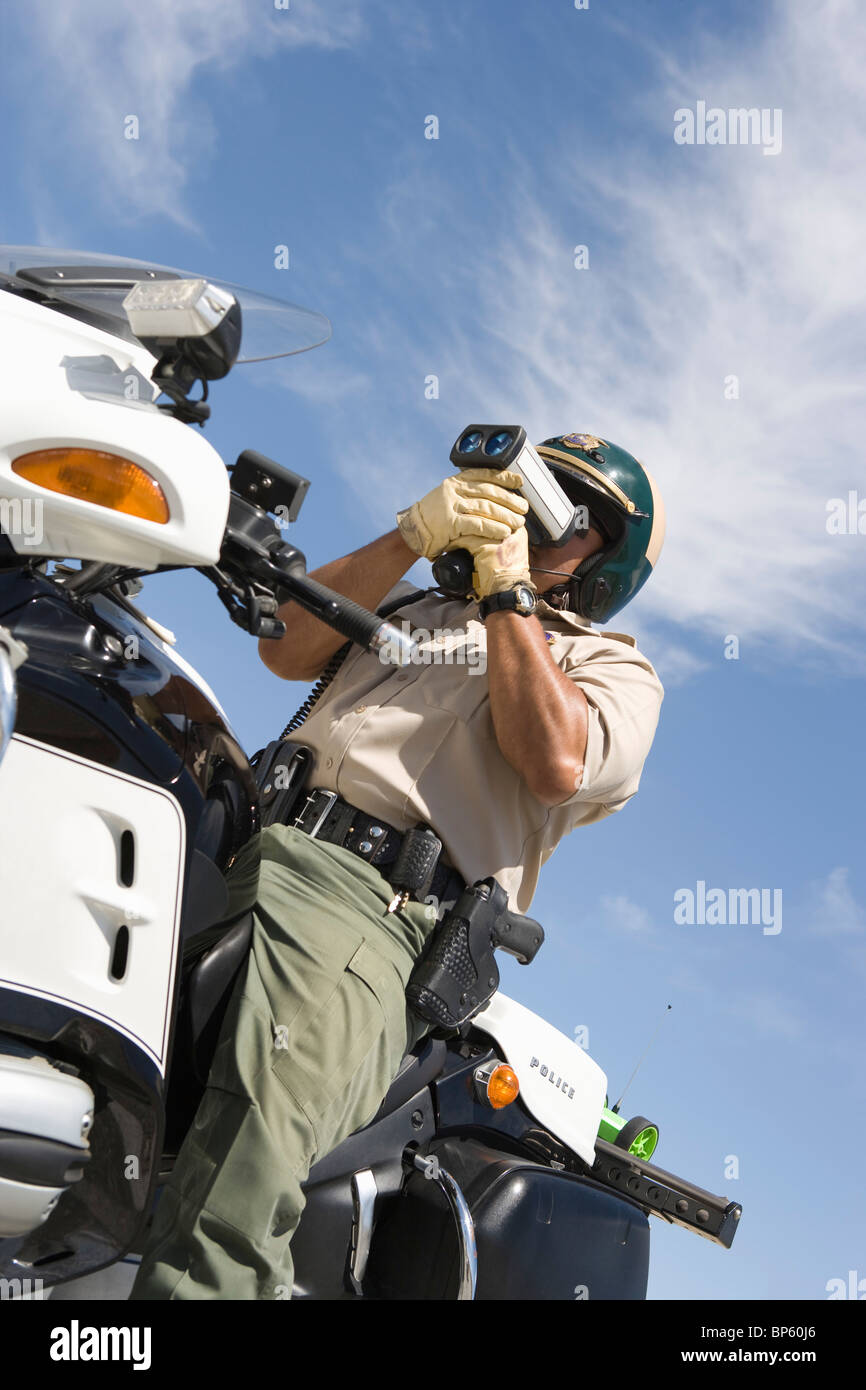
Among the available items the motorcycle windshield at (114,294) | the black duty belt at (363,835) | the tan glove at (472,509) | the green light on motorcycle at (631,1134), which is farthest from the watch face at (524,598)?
the green light on motorcycle at (631,1134)

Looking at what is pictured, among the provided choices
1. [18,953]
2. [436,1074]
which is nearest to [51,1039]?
[18,953]

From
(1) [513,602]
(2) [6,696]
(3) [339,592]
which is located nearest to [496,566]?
(1) [513,602]

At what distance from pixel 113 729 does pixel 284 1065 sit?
2.16 feet

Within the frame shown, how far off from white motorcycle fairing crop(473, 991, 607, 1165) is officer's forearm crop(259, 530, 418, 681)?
0.84 m

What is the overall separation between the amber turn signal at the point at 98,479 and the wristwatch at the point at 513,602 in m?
1.06

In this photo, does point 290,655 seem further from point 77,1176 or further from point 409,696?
point 77,1176

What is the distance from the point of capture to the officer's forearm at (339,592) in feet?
9.00

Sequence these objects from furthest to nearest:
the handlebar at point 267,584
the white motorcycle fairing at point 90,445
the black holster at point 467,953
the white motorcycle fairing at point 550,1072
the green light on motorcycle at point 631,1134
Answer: the green light on motorcycle at point 631,1134, the white motorcycle fairing at point 550,1072, the black holster at point 467,953, the handlebar at point 267,584, the white motorcycle fairing at point 90,445

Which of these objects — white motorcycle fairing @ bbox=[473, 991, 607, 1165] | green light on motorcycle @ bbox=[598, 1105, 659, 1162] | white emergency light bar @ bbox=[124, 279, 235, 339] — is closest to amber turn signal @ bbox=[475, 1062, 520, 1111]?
white motorcycle fairing @ bbox=[473, 991, 607, 1165]

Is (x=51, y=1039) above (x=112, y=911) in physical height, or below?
below

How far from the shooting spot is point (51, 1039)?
5.15 feet

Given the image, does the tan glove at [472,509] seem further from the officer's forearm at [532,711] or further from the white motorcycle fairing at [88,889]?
the white motorcycle fairing at [88,889]

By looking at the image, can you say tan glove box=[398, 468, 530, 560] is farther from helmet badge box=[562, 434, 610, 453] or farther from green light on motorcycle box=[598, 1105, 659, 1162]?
green light on motorcycle box=[598, 1105, 659, 1162]
